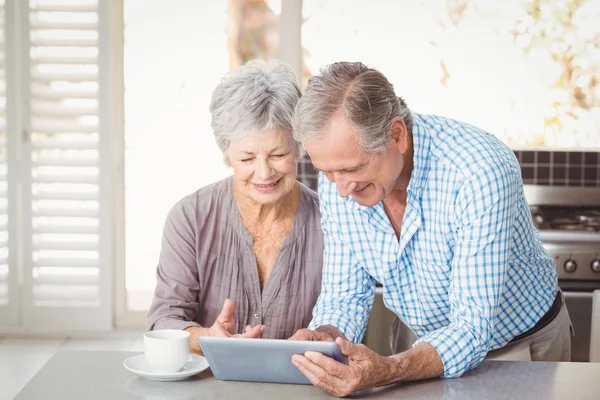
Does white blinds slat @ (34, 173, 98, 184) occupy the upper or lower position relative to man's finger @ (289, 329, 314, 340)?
upper

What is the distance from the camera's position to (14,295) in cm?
480

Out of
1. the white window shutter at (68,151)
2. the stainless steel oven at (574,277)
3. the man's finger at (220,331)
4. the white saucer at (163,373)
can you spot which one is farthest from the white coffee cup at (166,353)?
the white window shutter at (68,151)

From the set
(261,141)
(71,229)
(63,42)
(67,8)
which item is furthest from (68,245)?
(261,141)

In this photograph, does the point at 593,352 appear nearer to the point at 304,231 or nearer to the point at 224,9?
the point at 304,231

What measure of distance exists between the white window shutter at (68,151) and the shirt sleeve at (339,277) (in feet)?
9.20

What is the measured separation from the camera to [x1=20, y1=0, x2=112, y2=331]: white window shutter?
15.0 ft

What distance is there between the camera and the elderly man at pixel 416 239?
1.75 m

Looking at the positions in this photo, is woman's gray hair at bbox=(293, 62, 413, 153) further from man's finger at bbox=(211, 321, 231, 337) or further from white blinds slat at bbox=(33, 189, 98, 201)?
white blinds slat at bbox=(33, 189, 98, 201)

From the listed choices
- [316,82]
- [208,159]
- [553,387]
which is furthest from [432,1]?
[553,387]

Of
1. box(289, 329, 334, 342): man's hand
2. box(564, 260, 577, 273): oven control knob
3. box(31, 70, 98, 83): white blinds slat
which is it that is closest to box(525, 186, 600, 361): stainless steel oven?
box(564, 260, 577, 273): oven control knob

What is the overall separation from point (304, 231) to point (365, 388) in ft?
2.26

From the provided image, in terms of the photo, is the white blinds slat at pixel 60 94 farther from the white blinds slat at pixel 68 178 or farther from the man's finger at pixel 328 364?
the man's finger at pixel 328 364

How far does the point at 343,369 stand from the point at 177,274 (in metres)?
0.75

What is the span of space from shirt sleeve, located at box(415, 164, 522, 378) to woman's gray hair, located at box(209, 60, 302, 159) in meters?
0.55
